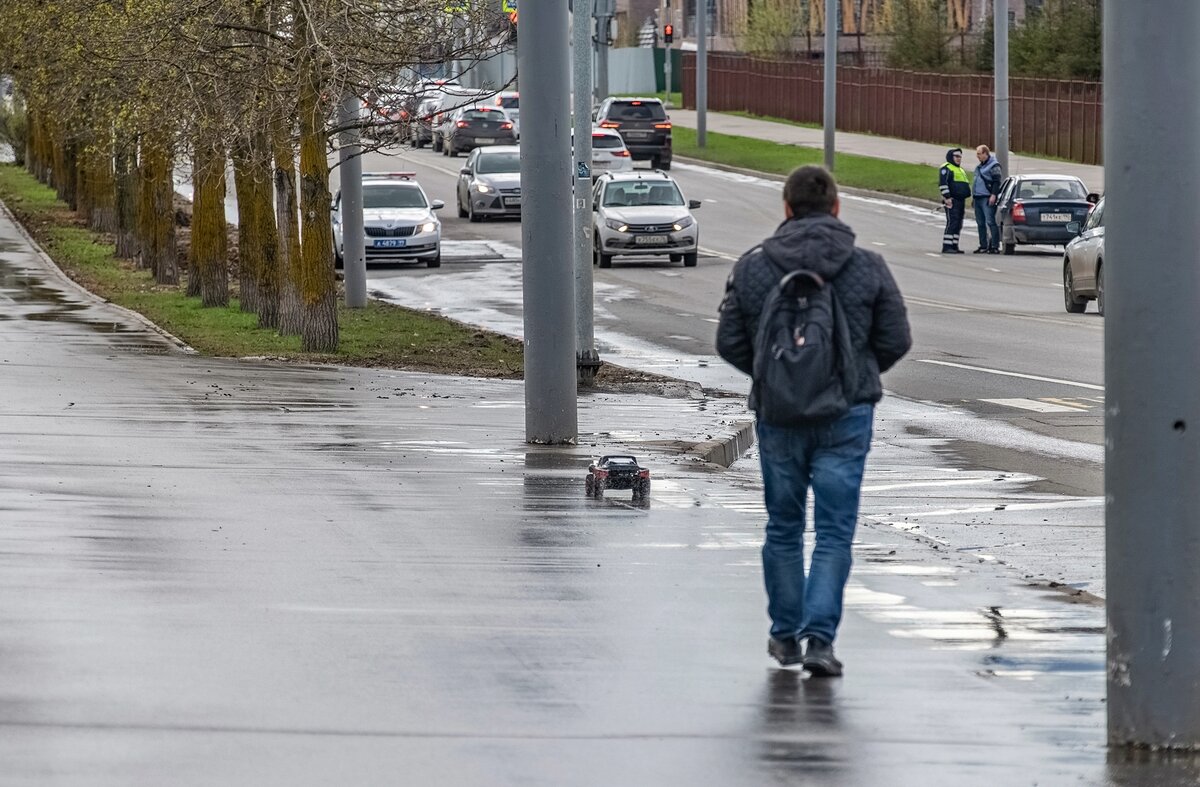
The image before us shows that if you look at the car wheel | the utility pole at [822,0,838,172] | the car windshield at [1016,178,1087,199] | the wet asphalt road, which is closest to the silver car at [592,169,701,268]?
the car windshield at [1016,178,1087,199]

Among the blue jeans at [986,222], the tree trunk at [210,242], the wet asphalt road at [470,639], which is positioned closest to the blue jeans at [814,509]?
the wet asphalt road at [470,639]

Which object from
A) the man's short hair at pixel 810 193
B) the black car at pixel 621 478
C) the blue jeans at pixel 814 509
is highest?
the man's short hair at pixel 810 193

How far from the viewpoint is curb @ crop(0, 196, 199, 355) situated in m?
23.2

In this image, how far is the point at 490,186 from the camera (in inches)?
1800

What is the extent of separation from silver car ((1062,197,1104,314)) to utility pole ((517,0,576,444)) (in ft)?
42.2

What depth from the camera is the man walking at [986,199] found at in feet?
126

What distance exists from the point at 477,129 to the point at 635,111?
6.26 meters

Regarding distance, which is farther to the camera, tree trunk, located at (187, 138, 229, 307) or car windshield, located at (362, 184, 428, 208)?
car windshield, located at (362, 184, 428, 208)

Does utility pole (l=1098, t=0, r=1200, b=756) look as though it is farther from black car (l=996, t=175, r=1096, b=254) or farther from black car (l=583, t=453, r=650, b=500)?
black car (l=996, t=175, r=1096, b=254)

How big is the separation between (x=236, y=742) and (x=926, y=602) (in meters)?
3.30

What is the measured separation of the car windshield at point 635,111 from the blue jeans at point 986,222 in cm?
2308

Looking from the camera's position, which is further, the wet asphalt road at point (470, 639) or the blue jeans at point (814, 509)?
the blue jeans at point (814, 509)

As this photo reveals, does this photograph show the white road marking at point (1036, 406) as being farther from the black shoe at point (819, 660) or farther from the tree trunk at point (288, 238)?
the black shoe at point (819, 660)

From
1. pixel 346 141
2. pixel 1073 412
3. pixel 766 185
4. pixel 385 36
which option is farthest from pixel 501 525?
pixel 766 185
